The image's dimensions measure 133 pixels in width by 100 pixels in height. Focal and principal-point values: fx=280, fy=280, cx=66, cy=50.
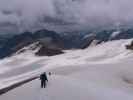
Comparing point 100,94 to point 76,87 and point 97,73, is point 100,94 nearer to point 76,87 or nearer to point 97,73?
point 76,87

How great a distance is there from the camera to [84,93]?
37719 mm

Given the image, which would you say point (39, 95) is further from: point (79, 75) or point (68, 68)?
point (68, 68)

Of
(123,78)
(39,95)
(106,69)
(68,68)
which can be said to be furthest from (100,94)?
(68,68)

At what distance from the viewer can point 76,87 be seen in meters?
40.1

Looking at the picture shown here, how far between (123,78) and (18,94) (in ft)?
79.4

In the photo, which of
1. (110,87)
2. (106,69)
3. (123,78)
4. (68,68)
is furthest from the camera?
(68,68)

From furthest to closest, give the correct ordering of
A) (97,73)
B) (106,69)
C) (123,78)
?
(106,69) → (97,73) → (123,78)

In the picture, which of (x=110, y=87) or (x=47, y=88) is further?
(x=110, y=87)

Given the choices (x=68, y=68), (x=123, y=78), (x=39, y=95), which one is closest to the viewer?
(x=39, y=95)

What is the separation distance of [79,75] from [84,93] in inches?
772

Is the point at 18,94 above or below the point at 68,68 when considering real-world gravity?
below

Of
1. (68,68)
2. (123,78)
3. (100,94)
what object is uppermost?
(68,68)

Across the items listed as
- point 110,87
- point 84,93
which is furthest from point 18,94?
point 110,87

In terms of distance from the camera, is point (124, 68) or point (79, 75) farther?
point (124, 68)
